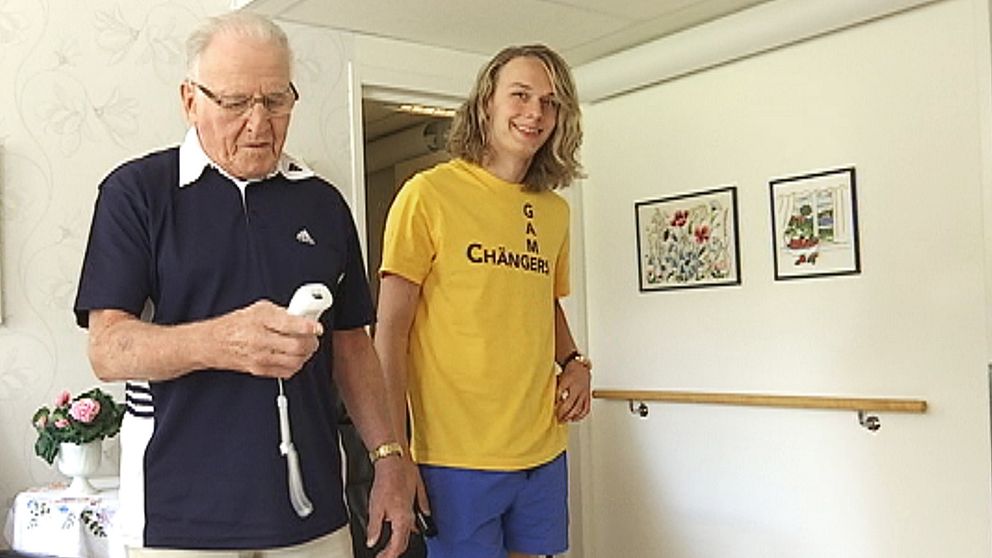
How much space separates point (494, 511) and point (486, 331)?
1.00 feet

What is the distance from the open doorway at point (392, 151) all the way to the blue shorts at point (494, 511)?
2447mm

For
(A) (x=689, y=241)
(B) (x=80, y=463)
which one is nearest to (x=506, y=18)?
(A) (x=689, y=241)

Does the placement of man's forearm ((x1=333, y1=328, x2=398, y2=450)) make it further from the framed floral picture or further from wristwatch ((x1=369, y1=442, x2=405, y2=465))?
the framed floral picture

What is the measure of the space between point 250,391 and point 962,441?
1.99 meters

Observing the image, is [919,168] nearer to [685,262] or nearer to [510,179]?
[685,262]

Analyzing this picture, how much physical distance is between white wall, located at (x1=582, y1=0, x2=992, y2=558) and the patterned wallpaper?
1.59m

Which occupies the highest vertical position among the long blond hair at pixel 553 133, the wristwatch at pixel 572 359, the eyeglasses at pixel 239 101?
the long blond hair at pixel 553 133

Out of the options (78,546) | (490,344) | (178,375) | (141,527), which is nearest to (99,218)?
(178,375)

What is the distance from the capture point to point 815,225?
2771mm

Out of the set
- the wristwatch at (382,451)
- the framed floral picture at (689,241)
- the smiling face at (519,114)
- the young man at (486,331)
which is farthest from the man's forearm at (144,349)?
the framed floral picture at (689,241)

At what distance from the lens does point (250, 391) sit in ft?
3.71

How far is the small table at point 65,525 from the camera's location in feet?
6.56

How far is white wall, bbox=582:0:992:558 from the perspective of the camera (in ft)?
8.09

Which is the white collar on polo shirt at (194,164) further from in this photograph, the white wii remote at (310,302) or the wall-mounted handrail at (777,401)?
the wall-mounted handrail at (777,401)
